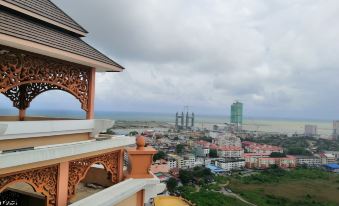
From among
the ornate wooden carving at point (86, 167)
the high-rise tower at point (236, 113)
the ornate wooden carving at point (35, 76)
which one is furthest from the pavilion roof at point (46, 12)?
the high-rise tower at point (236, 113)

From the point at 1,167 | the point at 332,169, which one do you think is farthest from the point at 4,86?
the point at 332,169

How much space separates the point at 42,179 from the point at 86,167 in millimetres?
513

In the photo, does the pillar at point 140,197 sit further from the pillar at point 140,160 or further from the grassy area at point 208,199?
the grassy area at point 208,199

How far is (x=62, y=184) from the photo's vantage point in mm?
2541

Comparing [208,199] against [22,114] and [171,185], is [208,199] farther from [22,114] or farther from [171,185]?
[22,114]

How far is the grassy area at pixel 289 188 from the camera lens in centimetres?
2175

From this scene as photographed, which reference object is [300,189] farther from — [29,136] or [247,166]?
[29,136]

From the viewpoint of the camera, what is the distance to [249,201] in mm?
21609

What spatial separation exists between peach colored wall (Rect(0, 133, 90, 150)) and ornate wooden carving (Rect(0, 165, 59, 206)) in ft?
0.92

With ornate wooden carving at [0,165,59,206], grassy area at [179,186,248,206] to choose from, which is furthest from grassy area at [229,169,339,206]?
ornate wooden carving at [0,165,59,206]

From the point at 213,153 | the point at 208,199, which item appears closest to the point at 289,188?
the point at 208,199

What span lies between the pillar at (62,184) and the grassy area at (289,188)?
20.2 metres

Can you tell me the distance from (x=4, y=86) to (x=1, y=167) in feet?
2.06

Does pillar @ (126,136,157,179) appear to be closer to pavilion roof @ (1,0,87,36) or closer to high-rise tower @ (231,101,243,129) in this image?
pavilion roof @ (1,0,87,36)
